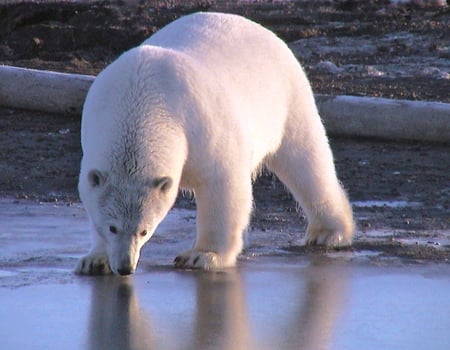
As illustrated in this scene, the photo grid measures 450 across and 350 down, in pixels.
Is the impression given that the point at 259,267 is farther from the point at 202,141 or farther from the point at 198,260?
the point at 202,141

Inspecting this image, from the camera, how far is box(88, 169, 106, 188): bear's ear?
584cm

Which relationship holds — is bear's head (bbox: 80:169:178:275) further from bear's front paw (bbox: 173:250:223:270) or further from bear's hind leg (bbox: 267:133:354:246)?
bear's hind leg (bbox: 267:133:354:246)

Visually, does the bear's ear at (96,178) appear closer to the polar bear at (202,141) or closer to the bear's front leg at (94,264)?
the polar bear at (202,141)

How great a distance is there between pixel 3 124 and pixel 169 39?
13.7 feet

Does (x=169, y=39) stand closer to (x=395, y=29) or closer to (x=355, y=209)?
(x=355, y=209)

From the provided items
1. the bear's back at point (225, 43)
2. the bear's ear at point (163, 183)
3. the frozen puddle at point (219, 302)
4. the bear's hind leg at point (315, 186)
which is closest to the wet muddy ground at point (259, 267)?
the frozen puddle at point (219, 302)

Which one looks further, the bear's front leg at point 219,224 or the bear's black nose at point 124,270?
the bear's front leg at point 219,224

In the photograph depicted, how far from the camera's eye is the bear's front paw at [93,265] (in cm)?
620

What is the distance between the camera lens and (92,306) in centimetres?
556

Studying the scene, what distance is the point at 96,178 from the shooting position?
5.87 m

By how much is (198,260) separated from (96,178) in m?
0.76

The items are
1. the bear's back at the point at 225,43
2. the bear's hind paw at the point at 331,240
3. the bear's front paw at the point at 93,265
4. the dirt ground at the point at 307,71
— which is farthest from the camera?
the dirt ground at the point at 307,71

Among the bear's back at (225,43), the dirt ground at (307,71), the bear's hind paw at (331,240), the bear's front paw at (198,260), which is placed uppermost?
the bear's back at (225,43)

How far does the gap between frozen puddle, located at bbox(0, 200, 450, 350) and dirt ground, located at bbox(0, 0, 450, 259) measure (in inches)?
31.2
